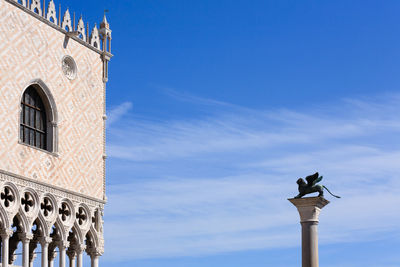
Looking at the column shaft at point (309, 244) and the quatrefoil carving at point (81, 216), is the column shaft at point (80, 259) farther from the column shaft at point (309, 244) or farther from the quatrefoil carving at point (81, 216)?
the column shaft at point (309, 244)

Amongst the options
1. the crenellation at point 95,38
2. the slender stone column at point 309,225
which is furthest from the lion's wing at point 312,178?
the crenellation at point 95,38

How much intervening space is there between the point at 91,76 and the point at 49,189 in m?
4.95

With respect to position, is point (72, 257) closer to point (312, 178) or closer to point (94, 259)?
point (94, 259)

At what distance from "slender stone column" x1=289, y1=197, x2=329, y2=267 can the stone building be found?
1072 centimetres

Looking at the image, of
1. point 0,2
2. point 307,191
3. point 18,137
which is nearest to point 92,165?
point 18,137

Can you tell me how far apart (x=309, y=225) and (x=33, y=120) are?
12433 millimetres

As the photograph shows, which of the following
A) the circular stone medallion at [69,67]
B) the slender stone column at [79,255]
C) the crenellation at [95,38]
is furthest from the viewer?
the crenellation at [95,38]

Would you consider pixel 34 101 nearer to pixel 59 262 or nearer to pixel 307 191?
pixel 59 262

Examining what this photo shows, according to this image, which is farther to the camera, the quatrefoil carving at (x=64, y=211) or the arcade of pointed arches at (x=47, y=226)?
the quatrefoil carving at (x=64, y=211)

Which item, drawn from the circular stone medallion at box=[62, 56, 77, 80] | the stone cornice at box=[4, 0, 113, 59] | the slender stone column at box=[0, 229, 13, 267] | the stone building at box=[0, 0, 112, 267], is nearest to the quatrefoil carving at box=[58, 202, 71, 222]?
the stone building at box=[0, 0, 112, 267]

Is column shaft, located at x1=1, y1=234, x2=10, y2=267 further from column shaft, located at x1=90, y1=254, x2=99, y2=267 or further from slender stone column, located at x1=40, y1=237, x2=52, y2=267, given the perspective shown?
column shaft, located at x1=90, y1=254, x2=99, y2=267

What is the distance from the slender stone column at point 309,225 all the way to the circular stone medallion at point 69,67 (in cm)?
1306

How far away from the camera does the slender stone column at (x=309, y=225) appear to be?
62.7 ft

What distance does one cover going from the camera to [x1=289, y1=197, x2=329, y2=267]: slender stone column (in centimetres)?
1912
